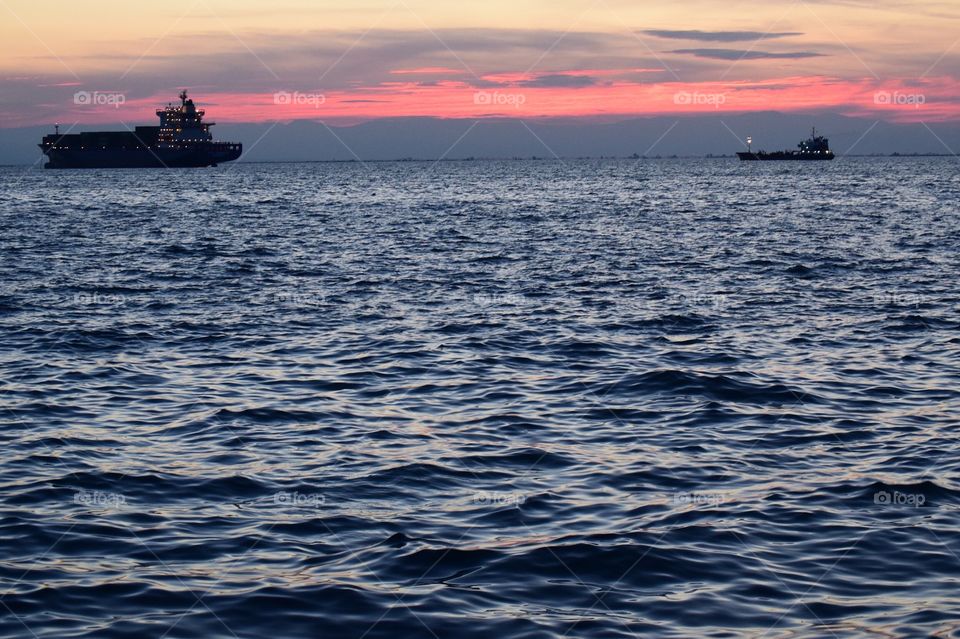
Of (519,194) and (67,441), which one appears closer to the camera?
(67,441)

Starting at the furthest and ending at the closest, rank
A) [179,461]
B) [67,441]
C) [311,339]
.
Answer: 1. [311,339]
2. [67,441]
3. [179,461]

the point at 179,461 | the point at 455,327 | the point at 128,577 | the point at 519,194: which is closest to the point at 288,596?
the point at 128,577

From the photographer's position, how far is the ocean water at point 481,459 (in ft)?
28.7

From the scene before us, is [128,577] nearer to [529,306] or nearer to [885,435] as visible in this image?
[885,435]

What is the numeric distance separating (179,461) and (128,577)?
3753 millimetres

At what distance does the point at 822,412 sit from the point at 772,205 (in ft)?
236

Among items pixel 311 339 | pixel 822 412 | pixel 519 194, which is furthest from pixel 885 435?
pixel 519 194

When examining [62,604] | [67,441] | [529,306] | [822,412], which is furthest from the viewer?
[529,306]

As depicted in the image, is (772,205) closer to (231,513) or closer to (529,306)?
(529,306)

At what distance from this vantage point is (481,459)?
13039 millimetres

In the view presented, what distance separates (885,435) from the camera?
46.2 ft

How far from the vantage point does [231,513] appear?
1087cm

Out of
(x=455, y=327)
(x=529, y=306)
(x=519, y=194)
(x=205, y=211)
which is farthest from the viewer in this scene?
(x=519, y=194)

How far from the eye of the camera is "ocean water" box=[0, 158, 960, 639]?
8.73 metres
